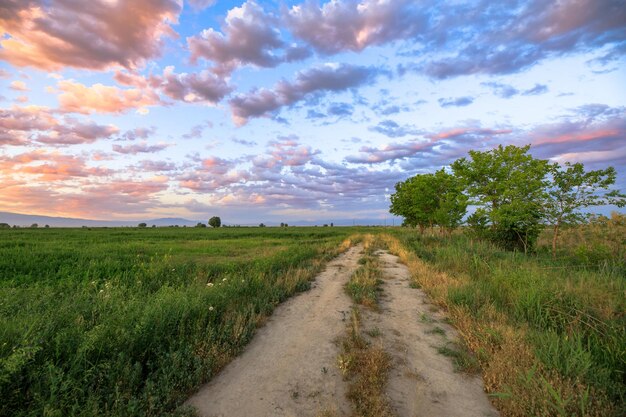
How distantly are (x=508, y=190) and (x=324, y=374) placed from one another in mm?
18633

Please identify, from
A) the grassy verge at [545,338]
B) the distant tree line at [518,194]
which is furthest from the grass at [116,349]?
the distant tree line at [518,194]

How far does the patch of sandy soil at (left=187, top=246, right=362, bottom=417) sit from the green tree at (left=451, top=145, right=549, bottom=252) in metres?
14.9

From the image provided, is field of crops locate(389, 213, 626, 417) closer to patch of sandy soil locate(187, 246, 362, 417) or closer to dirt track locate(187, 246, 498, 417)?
dirt track locate(187, 246, 498, 417)

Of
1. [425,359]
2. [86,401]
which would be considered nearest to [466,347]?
[425,359]

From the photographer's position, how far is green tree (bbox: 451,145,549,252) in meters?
17.2

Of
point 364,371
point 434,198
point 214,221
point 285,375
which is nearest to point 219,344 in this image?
point 285,375

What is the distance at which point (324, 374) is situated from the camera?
4.66 meters

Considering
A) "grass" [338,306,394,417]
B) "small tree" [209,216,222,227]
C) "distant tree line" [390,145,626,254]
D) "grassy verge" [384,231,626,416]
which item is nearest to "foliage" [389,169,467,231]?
"distant tree line" [390,145,626,254]

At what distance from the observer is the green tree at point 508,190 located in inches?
677

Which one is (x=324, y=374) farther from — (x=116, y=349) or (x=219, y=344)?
(x=116, y=349)

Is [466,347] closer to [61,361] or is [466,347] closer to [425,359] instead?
[425,359]

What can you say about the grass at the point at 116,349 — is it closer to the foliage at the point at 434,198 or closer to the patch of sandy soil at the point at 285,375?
the patch of sandy soil at the point at 285,375

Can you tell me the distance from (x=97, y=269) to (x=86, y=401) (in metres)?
11.8

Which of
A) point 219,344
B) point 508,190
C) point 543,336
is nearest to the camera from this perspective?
point 543,336
